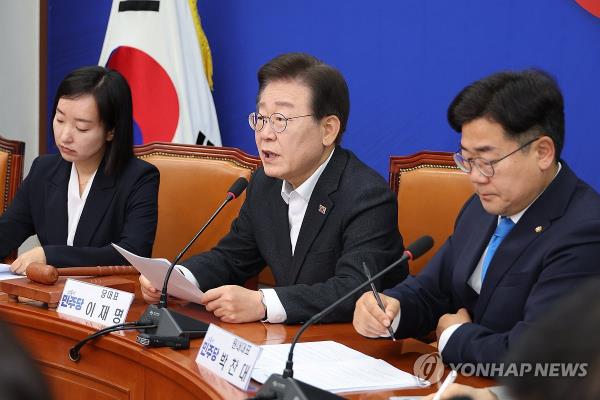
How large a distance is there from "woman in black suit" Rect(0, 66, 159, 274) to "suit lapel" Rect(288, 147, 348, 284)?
640mm

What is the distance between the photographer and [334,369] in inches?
72.2

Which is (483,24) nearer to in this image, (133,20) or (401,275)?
(401,275)

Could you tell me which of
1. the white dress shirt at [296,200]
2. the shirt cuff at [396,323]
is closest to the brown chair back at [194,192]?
the white dress shirt at [296,200]

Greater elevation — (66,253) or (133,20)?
(133,20)

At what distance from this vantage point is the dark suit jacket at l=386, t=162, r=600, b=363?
188cm

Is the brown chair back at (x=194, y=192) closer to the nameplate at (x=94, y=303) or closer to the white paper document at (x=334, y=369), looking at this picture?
the nameplate at (x=94, y=303)

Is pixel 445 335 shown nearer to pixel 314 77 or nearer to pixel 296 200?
pixel 296 200

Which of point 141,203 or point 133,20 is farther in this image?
point 133,20

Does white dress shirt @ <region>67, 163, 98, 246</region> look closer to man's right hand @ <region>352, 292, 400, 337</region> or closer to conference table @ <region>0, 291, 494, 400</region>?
conference table @ <region>0, 291, 494, 400</region>

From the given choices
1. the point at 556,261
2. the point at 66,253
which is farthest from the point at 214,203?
the point at 556,261

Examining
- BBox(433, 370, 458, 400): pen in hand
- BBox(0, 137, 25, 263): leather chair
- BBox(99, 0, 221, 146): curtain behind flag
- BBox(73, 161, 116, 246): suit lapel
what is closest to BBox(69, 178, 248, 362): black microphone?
BBox(433, 370, 458, 400): pen in hand

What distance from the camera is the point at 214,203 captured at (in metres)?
3.18

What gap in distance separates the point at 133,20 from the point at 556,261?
9.22 feet

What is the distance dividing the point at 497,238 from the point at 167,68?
2420 millimetres
